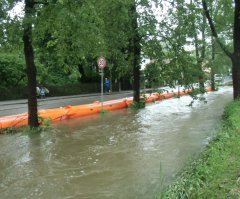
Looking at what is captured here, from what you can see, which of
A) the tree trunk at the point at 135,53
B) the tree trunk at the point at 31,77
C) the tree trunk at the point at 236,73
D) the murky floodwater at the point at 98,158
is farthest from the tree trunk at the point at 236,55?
the tree trunk at the point at 31,77

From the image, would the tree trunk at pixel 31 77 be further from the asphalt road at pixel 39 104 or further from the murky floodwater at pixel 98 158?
the asphalt road at pixel 39 104

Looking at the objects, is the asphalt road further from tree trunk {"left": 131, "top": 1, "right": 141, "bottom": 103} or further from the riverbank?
the riverbank

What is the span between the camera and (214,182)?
6.14 m

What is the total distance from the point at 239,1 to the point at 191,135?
28.6ft

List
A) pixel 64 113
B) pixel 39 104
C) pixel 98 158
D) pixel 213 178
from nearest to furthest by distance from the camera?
pixel 213 178 < pixel 98 158 < pixel 64 113 < pixel 39 104

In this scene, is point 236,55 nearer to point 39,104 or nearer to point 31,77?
point 31,77

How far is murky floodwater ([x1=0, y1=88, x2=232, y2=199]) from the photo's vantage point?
7.74 meters

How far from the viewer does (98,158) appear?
10312mm

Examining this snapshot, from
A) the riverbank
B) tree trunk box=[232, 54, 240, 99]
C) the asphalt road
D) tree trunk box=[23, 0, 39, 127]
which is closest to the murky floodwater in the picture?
A: tree trunk box=[23, 0, 39, 127]

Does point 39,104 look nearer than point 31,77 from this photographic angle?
No

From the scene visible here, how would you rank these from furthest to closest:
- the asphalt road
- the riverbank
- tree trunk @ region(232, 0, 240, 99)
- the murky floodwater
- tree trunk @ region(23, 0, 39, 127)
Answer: the asphalt road
tree trunk @ region(232, 0, 240, 99)
tree trunk @ region(23, 0, 39, 127)
the murky floodwater
the riverbank

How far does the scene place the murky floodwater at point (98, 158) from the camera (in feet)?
25.4

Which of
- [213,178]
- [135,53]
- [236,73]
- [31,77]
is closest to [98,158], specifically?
[213,178]

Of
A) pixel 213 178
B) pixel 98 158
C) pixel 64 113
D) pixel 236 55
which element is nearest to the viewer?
pixel 213 178
